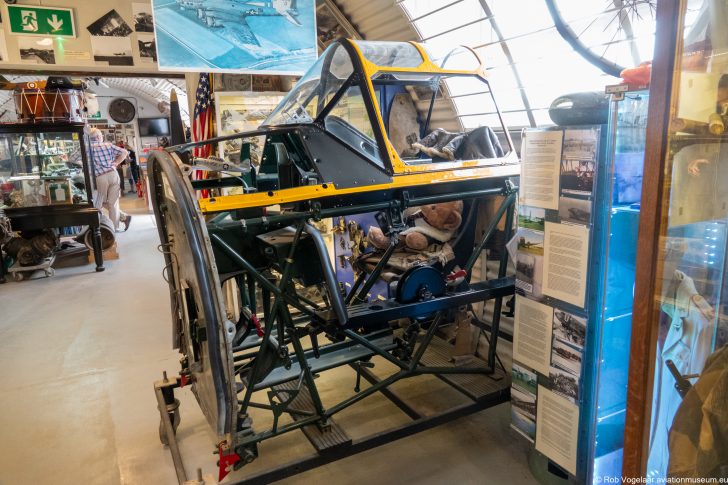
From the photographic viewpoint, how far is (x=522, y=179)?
2.37 meters

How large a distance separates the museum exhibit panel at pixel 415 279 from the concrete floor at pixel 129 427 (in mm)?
18

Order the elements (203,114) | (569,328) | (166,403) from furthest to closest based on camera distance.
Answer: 1. (203,114)
2. (166,403)
3. (569,328)

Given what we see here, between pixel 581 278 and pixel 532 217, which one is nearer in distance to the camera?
pixel 581 278

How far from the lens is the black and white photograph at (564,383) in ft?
7.03

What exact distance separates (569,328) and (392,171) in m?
1.16

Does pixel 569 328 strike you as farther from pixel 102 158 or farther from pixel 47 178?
pixel 102 158

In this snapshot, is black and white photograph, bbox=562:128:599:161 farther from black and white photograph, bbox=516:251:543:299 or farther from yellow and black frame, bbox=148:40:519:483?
yellow and black frame, bbox=148:40:519:483

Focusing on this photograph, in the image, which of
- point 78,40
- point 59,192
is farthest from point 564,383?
point 59,192

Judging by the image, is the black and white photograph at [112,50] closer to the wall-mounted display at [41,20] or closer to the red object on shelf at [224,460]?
the wall-mounted display at [41,20]

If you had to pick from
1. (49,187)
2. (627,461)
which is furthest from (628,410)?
(49,187)

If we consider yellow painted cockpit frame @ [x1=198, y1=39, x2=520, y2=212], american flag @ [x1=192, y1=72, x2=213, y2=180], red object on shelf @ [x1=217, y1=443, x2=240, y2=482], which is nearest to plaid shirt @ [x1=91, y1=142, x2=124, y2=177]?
american flag @ [x1=192, y1=72, x2=213, y2=180]

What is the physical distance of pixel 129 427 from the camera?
3.13m

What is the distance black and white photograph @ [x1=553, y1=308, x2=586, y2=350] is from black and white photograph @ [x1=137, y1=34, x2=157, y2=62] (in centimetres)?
616

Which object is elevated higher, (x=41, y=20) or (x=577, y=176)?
(x=41, y=20)
